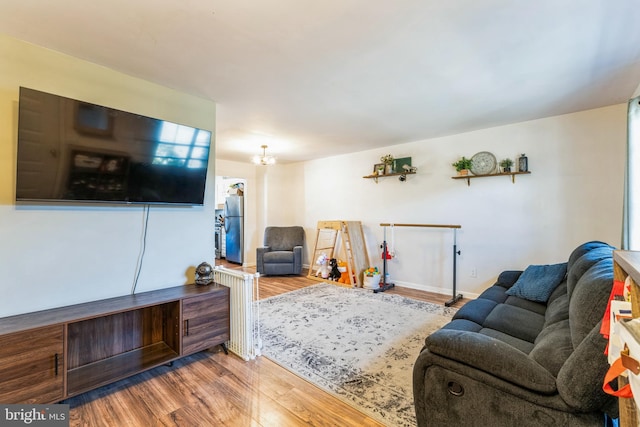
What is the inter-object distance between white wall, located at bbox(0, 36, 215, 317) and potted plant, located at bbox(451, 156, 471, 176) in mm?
3385

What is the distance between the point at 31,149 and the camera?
175cm

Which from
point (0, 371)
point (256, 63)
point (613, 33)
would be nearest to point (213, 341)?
point (0, 371)

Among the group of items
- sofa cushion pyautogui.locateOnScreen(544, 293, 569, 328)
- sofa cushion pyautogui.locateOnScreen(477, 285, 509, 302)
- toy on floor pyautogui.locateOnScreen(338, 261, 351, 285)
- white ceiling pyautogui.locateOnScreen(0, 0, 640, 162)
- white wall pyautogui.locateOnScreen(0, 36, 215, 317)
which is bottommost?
toy on floor pyautogui.locateOnScreen(338, 261, 351, 285)

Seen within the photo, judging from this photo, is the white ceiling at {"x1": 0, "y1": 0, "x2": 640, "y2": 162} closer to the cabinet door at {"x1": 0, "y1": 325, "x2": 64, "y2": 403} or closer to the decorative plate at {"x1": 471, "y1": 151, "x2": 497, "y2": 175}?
the decorative plate at {"x1": 471, "y1": 151, "x2": 497, "y2": 175}

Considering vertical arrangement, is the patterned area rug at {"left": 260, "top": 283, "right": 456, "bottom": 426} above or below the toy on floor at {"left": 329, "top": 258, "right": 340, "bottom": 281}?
below

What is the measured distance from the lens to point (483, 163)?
12.4 feet

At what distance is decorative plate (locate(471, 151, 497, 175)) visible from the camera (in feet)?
12.2

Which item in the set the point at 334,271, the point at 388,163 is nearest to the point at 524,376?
the point at 388,163

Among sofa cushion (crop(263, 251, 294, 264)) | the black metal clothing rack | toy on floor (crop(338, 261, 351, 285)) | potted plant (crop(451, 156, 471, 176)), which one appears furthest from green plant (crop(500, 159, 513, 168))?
sofa cushion (crop(263, 251, 294, 264))

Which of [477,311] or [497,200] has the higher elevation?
[497,200]

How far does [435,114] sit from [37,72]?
3.51 m

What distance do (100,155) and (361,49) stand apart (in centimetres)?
200

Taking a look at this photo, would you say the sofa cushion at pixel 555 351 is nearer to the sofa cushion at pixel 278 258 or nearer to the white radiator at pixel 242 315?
the white radiator at pixel 242 315

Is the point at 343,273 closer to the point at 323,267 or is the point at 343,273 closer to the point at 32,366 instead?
the point at 323,267
